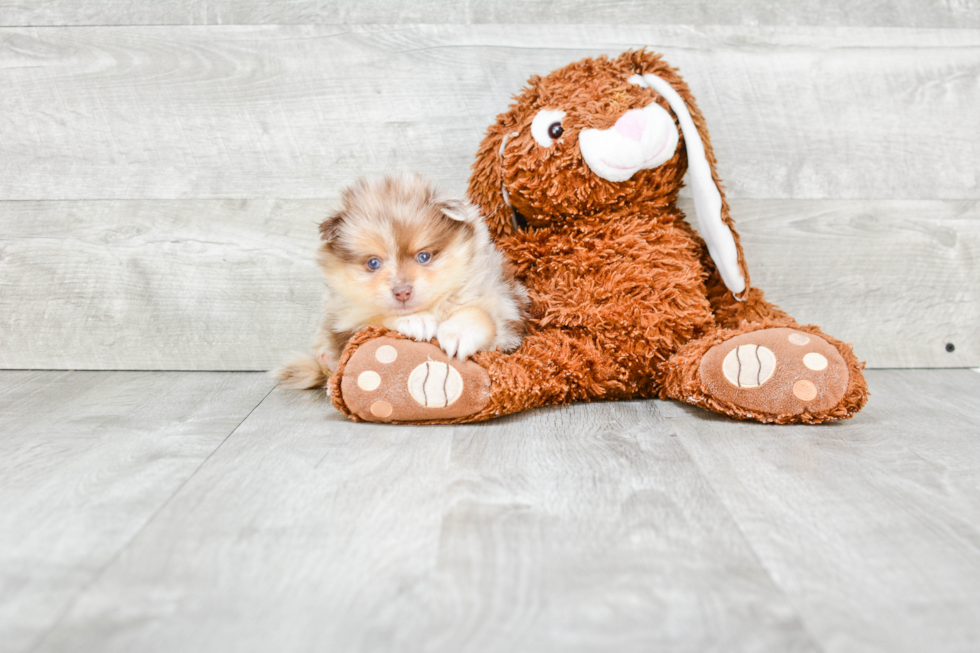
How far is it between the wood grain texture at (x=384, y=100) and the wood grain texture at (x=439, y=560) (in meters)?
0.74

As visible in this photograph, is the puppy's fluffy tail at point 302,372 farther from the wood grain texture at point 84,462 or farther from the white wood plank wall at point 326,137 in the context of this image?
the white wood plank wall at point 326,137

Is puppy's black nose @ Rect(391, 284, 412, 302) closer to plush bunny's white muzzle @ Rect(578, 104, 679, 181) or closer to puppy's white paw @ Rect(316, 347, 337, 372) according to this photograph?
puppy's white paw @ Rect(316, 347, 337, 372)

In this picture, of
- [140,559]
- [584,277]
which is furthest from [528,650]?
[584,277]

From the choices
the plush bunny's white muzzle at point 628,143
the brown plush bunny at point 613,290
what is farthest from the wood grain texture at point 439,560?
the plush bunny's white muzzle at point 628,143

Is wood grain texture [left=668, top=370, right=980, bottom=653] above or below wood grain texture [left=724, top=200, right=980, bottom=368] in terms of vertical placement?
below

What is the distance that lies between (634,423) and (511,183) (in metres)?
0.47

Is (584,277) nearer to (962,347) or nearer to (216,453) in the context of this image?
(216,453)

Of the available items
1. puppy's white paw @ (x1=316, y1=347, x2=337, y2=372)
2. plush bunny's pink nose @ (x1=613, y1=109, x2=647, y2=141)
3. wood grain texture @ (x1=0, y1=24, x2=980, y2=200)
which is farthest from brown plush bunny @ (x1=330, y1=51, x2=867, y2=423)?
wood grain texture @ (x1=0, y1=24, x2=980, y2=200)

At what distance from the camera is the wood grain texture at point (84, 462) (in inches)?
28.5

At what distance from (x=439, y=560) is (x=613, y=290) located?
68 centimetres

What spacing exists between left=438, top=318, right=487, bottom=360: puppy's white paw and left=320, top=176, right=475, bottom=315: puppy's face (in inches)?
2.3

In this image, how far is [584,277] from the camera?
1333 mm

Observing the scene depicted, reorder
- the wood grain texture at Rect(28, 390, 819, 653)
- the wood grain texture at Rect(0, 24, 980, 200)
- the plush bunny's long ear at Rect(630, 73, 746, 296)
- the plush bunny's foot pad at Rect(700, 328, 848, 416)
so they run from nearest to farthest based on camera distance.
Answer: the wood grain texture at Rect(28, 390, 819, 653) < the plush bunny's foot pad at Rect(700, 328, 848, 416) < the plush bunny's long ear at Rect(630, 73, 746, 296) < the wood grain texture at Rect(0, 24, 980, 200)

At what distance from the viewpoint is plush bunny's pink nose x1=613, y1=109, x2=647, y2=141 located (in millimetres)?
1231
